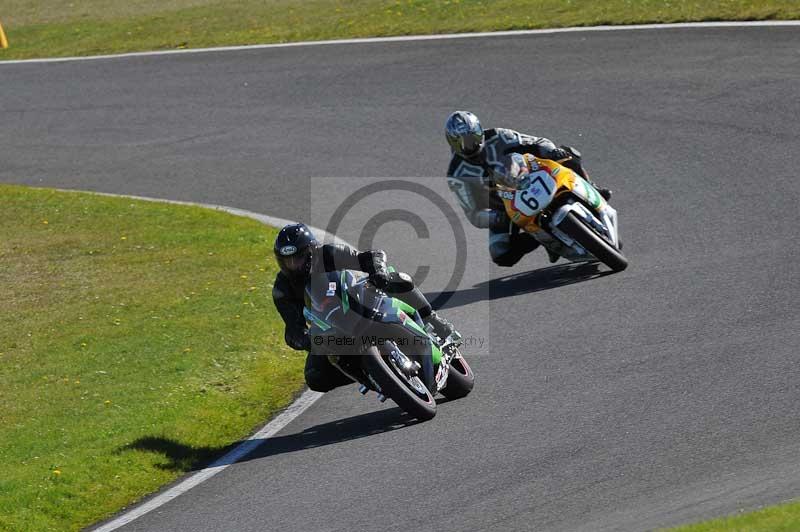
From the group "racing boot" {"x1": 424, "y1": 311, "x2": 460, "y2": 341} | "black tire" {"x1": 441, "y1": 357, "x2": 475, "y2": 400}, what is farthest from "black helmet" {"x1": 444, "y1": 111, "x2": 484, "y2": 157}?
"black tire" {"x1": 441, "y1": 357, "x2": 475, "y2": 400}

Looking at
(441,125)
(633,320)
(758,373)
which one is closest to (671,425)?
(758,373)

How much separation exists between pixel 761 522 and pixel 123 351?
7710 mm

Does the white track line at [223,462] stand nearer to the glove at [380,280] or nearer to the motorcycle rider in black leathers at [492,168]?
the glove at [380,280]

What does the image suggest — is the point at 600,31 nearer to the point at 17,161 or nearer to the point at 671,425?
the point at 17,161

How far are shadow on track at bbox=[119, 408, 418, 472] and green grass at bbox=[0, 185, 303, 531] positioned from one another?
0.03 meters

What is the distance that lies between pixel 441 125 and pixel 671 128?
3815 mm

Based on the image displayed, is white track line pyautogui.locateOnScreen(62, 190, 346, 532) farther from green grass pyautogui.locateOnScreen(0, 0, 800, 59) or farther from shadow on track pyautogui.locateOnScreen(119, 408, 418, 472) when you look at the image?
green grass pyautogui.locateOnScreen(0, 0, 800, 59)

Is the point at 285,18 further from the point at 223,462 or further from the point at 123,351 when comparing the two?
the point at 223,462

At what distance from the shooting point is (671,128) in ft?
57.8

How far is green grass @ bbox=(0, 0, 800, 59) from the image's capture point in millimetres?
21953

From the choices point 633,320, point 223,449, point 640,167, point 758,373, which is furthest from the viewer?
point 640,167

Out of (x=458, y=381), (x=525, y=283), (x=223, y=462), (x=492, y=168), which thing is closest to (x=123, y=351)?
(x=223, y=462)

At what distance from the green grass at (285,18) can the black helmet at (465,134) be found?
8800 millimetres

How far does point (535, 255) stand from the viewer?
14492 mm
